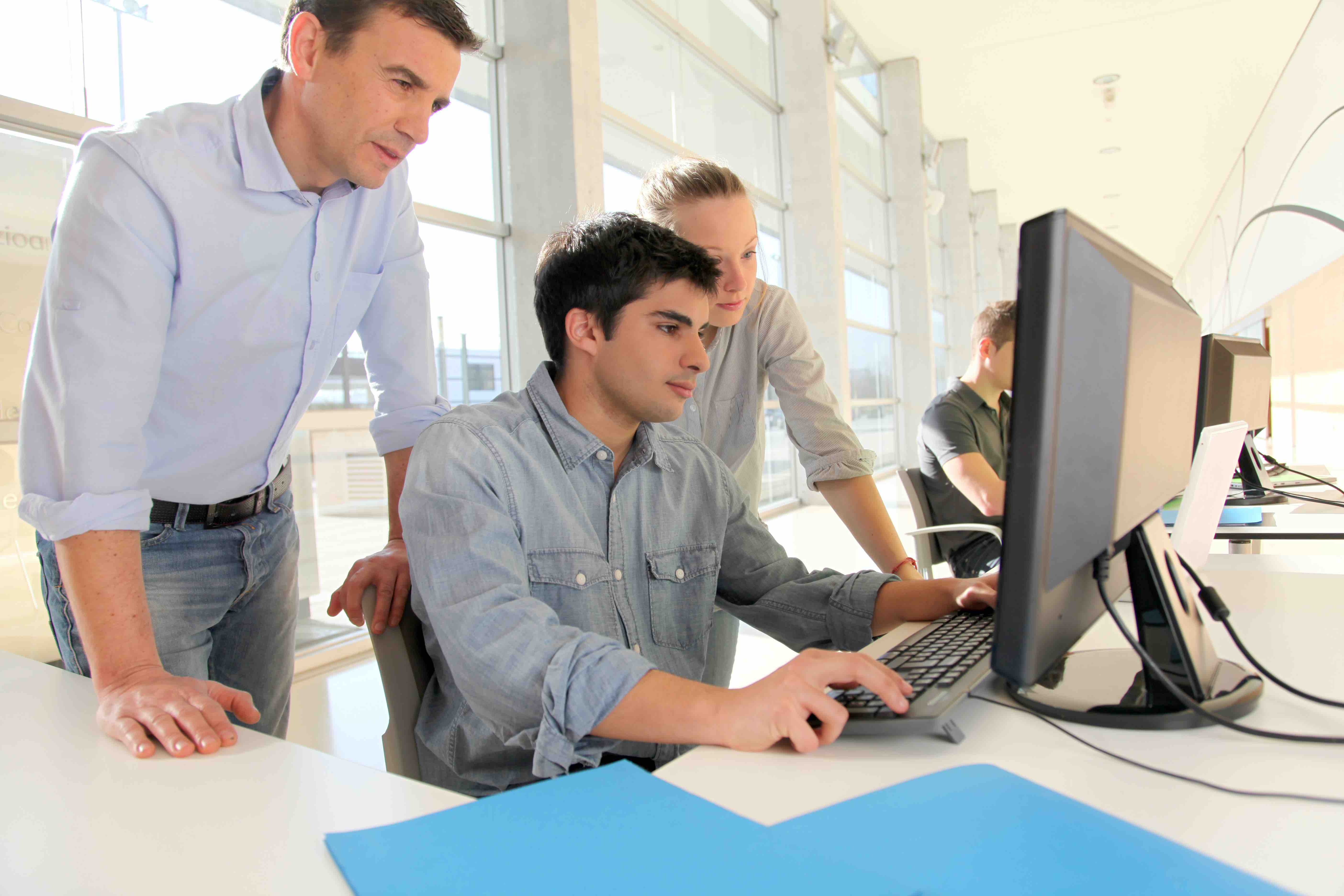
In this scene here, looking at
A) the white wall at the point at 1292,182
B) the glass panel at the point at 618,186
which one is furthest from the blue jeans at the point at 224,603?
the white wall at the point at 1292,182

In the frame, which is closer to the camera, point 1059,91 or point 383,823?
point 383,823

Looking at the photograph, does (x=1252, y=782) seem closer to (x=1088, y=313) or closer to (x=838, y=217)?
(x=1088, y=313)

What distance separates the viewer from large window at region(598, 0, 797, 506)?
4707mm

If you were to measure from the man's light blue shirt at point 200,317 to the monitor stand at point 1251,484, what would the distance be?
207 centimetres

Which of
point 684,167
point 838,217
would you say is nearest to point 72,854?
point 684,167

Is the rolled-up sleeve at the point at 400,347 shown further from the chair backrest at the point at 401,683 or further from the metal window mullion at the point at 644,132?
the metal window mullion at the point at 644,132

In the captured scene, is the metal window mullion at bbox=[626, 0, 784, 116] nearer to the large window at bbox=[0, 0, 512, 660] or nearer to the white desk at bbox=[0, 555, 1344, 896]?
the large window at bbox=[0, 0, 512, 660]

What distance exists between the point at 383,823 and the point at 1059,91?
10.0m

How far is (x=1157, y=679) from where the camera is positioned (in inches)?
30.4

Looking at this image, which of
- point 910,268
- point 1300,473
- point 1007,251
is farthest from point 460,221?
point 1007,251

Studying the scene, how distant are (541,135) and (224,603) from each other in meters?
2.96

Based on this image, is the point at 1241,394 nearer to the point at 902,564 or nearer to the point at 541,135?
A: the point at 902,564

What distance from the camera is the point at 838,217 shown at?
6836mm

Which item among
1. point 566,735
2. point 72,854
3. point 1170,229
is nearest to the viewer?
point 72,854
